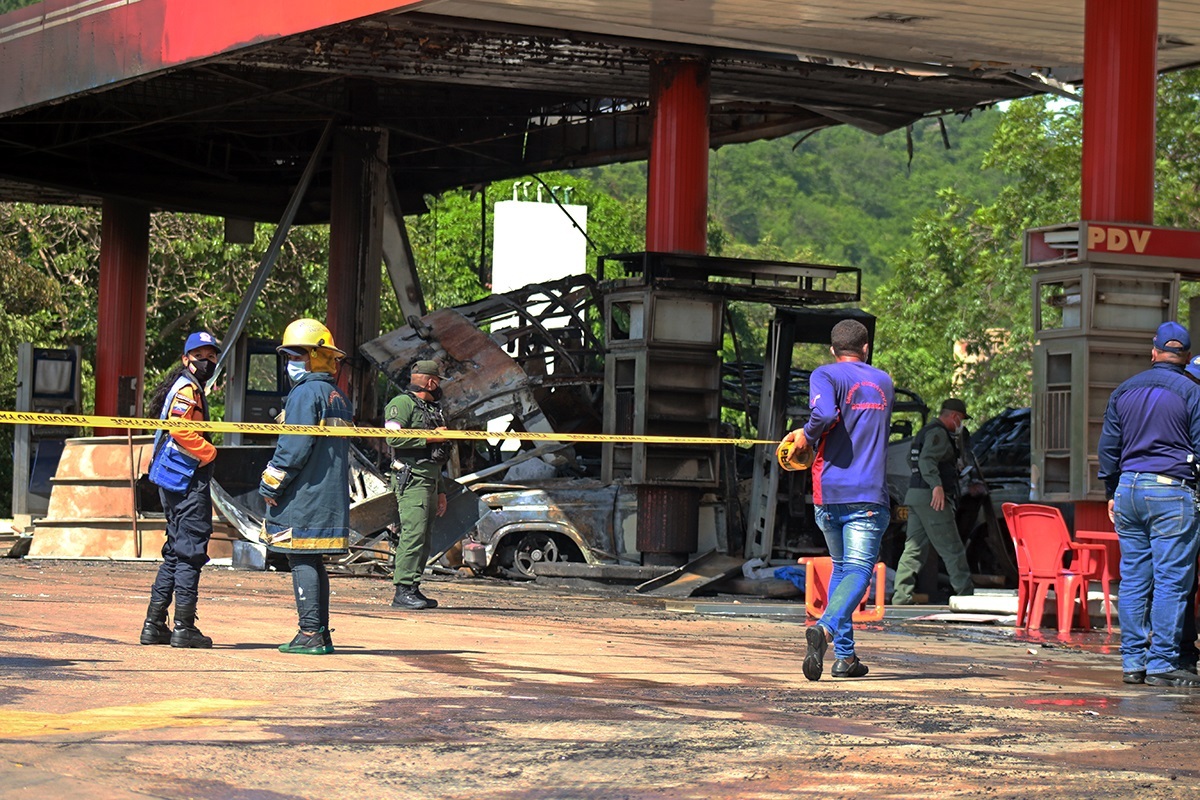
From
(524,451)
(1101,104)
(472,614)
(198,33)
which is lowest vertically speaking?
(472,614)

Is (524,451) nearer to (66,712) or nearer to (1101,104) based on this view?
(1101,104)

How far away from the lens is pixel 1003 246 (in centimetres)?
4353

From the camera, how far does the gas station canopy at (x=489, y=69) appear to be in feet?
61.8

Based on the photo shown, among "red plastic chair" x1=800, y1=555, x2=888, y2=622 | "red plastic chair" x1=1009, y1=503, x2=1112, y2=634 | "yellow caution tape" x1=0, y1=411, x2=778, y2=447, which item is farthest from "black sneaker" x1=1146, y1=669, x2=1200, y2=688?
"yellow caution tape" x1=0, y1=411, x2=778, y2=447

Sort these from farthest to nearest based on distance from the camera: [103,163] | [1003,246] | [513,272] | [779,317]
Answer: [513,272] → [1003,246] → [103,163] → [779,317]

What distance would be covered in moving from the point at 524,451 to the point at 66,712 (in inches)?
511

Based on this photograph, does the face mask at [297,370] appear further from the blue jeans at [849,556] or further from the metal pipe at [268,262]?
the metal pipe at [268,262]

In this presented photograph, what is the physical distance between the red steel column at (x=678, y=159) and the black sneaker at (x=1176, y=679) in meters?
11.1

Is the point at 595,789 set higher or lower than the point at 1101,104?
lower

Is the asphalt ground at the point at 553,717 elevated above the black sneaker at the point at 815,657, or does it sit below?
below

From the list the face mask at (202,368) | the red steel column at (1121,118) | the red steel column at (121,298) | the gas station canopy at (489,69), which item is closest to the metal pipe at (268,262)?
the gas station canopy at (489,69)

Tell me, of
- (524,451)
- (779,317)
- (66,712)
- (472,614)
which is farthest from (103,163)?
(66,712)

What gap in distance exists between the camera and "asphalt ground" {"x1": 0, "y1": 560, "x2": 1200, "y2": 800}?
5.77m

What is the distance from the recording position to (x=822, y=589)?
47.8ft
